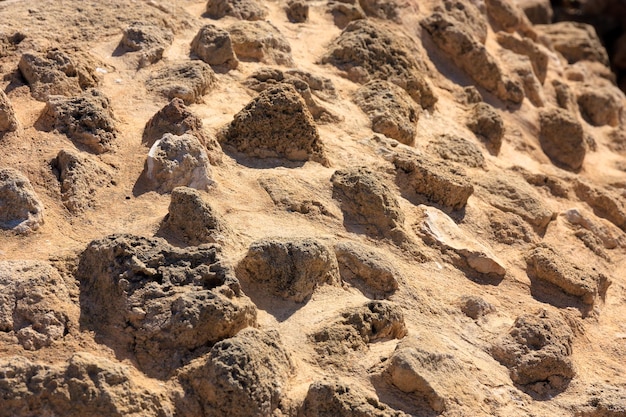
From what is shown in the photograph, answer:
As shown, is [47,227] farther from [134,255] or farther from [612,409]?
[612,409]

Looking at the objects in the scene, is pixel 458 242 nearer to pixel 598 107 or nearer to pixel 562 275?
pixel 562 275

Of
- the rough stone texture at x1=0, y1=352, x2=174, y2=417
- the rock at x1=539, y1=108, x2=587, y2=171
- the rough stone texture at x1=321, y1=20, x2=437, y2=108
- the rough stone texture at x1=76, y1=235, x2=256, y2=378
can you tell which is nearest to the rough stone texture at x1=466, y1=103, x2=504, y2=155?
the rough stone texture at x1=321, y1=20, x2=437, y2=108

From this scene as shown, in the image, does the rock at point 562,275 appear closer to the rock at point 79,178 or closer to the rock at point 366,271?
the rock at point 366,271

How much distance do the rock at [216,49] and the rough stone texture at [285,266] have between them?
81.2 inches

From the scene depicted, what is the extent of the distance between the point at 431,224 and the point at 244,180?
3.83 ft

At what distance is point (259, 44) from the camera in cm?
706

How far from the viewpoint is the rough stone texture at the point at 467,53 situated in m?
8.38

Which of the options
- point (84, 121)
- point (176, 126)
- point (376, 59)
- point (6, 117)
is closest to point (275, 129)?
point (176, 126)

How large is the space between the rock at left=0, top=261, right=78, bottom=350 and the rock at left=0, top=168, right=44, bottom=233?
344 mm

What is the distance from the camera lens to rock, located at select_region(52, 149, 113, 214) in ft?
17.1

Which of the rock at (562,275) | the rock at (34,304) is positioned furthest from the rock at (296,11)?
the rock at (34,304)

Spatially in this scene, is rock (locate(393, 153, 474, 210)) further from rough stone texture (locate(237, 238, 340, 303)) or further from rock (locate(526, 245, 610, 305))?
rough stone texture (locate(237, 238, 340, 303))

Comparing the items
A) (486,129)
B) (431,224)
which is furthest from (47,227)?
(486,129)

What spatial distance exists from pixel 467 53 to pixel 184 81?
116 inches
